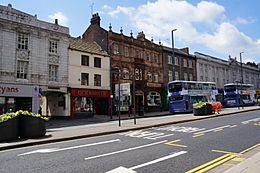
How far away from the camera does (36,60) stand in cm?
2512

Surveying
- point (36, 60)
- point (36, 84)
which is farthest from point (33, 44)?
point (36, 84)

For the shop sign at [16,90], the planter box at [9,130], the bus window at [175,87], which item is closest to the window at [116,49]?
the bus window at [175,87]

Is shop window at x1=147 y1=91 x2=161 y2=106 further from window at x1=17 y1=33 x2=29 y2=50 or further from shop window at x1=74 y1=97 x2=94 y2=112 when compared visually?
window at x1=17 y1=33 x2=29 y2=50

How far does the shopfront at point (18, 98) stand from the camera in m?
22.4

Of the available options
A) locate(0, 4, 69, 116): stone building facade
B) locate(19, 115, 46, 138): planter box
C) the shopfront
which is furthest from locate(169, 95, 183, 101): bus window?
locate(19, 115, 46, 138): planter box

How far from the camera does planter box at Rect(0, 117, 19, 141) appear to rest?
1048cm

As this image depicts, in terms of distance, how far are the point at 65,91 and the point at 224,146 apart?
2121 cm

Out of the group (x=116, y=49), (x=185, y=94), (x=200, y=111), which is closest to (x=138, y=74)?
(x=116, y=49)

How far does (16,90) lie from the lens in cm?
2295

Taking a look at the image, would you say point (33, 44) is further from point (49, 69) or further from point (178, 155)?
point (178, 155)

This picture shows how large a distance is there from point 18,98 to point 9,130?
14.9 meters

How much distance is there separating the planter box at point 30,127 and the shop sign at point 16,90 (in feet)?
41.5

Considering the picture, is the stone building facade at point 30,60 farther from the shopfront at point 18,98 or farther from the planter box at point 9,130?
the planter box at point 9,130

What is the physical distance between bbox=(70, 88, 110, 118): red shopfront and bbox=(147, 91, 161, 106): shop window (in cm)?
814
